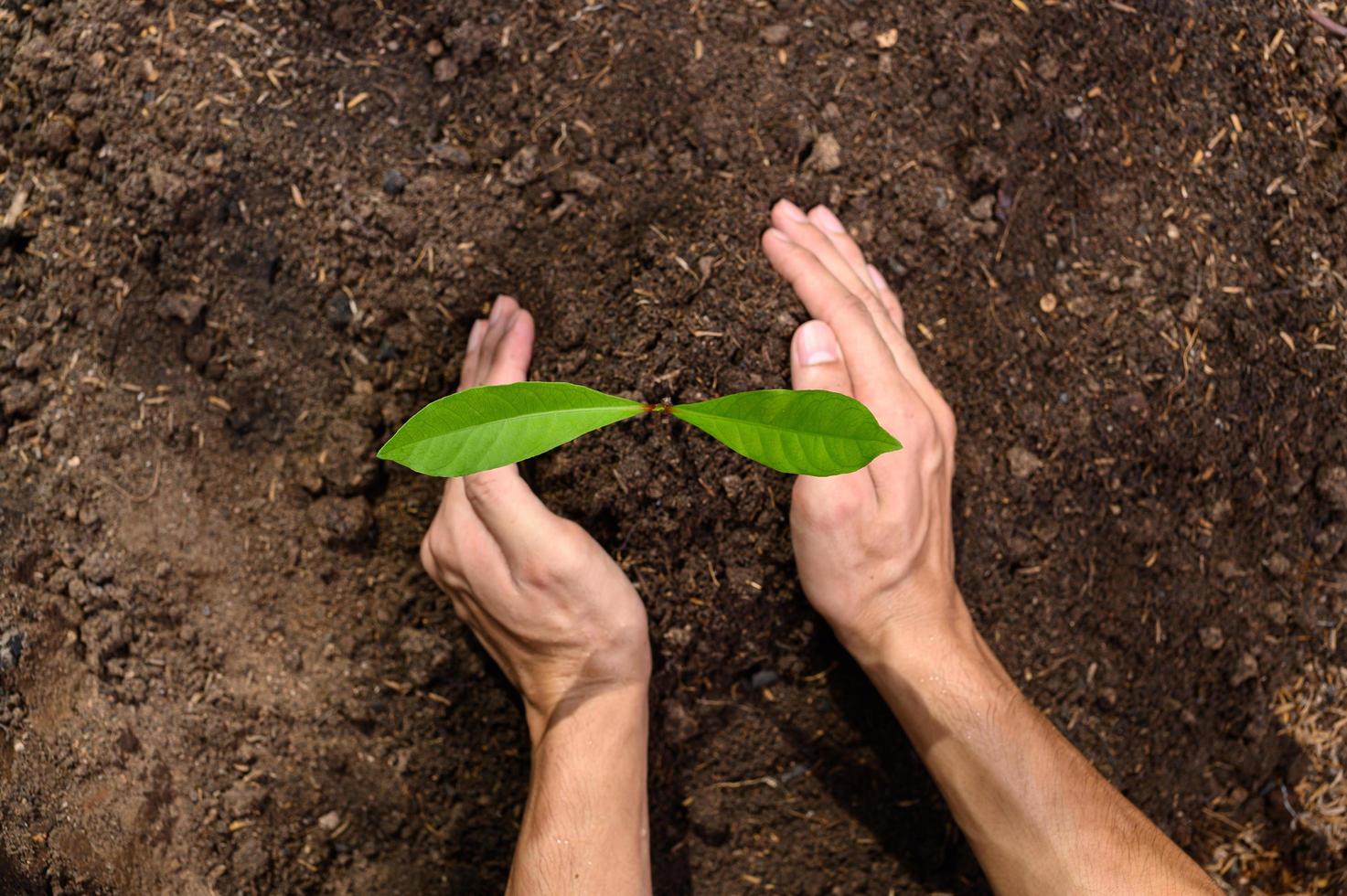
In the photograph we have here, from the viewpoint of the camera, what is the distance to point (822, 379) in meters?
1.38

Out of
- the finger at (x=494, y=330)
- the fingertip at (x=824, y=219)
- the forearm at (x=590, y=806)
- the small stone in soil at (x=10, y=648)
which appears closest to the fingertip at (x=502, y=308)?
the finger at (x=494, y=330)

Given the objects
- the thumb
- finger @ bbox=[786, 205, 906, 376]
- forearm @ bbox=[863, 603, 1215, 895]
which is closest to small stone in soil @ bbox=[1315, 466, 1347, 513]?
forearm @ bbox=[863, 603, 1215, 895]

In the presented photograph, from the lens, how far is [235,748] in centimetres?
149

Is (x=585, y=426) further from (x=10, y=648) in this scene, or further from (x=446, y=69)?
(x=10, y=648)

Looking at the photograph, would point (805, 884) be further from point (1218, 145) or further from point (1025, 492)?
point (1218, 145)

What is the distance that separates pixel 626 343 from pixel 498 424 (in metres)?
0.43

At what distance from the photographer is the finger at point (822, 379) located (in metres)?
1.38

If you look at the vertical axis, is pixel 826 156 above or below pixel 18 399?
above

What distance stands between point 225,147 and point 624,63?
0.64 m

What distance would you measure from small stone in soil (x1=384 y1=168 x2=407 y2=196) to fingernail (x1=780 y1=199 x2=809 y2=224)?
0.60 metres

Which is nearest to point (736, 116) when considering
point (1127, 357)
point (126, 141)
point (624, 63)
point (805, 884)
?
point (624, 63)

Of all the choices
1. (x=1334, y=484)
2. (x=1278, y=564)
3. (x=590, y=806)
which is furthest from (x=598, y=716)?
(x=1334, y=484)

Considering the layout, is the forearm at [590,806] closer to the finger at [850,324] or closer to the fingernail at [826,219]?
the finger at [850,324]

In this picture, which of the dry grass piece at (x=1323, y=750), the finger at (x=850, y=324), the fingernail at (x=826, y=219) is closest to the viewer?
the finger at (x=850, y=324)
